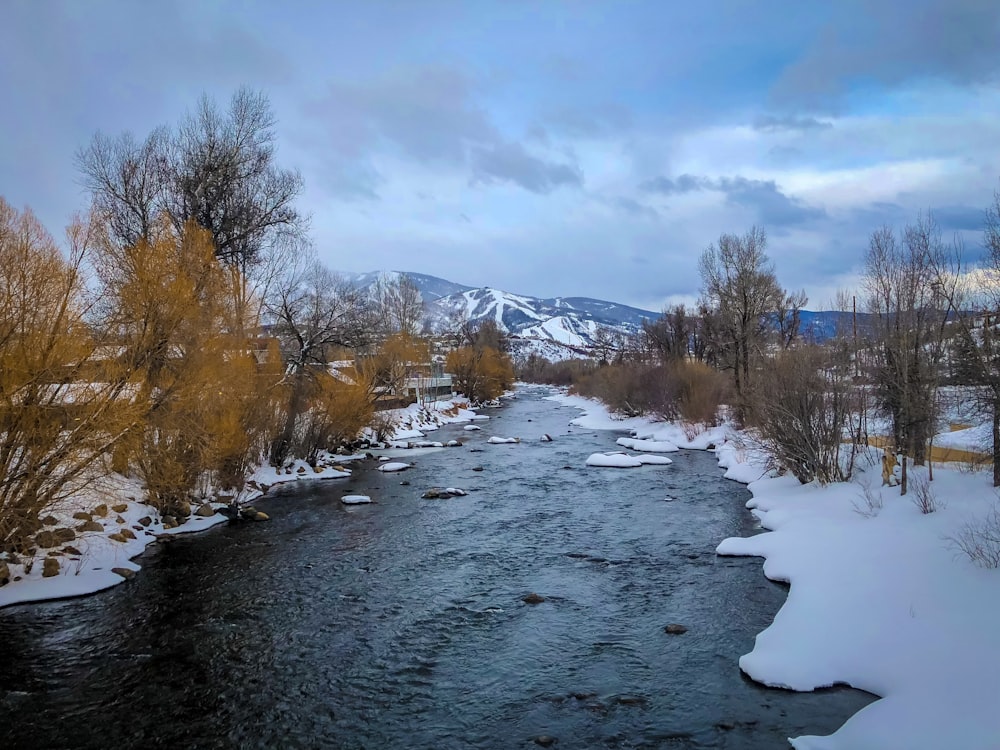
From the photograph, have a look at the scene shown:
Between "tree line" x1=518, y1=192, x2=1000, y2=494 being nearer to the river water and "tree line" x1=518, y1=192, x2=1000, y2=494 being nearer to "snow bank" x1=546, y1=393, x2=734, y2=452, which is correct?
the river water

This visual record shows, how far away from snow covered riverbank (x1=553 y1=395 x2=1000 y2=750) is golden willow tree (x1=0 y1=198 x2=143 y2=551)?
1183 centimetres

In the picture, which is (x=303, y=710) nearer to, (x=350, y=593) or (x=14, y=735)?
(x=14, y=735)

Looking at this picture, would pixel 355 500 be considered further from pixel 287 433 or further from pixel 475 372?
pixel 475 372

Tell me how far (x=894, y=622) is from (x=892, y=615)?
0.21 metres

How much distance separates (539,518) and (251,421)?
10.7 meters

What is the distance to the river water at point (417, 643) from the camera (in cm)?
740

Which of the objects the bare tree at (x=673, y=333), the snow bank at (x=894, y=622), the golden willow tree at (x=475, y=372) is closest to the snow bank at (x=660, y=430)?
the bare tree at (x=673, y=333)

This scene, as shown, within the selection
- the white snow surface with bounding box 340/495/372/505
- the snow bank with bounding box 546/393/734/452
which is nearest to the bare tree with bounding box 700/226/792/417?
the snow bank with bounding box 546/393/734/452

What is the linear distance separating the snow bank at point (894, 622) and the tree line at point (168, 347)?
1223 centimetres

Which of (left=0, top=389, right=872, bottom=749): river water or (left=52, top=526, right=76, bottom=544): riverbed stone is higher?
(left=52, top=526, right=76, bottom=544): riverbed stone

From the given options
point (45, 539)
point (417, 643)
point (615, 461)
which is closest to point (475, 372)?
point (615, 461)

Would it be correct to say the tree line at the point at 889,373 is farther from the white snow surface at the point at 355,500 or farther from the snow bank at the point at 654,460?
the white snow surface at the point at 355,500

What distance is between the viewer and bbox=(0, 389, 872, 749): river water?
7.40 metres

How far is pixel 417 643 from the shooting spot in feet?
32.1
